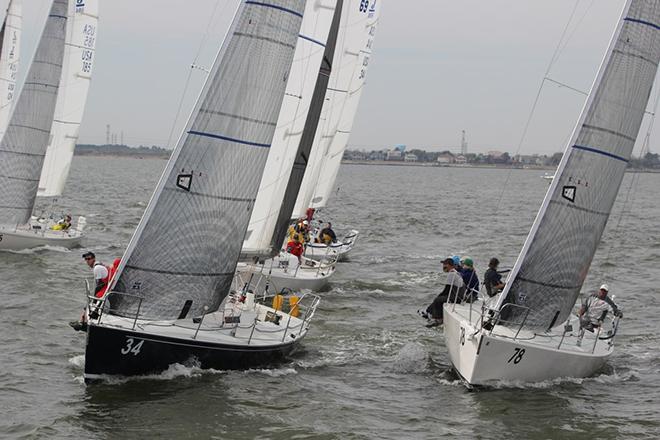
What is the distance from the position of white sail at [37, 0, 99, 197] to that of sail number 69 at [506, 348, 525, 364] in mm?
21746

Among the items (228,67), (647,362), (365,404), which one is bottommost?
(365,404)

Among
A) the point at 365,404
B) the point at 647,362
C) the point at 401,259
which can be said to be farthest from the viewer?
the point at 401,259

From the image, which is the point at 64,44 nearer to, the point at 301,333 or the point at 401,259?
the point at 401,259

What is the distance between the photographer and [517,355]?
14.3 meters

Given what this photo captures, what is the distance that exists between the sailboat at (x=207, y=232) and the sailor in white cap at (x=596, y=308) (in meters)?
5.17

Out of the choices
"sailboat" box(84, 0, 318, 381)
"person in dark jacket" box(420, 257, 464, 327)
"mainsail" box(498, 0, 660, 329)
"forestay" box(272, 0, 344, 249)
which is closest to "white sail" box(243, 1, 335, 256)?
"forestay" box(272, 0, 344, 249)

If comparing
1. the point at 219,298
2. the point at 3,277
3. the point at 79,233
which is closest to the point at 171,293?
the point at 219,298

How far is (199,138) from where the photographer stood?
13969 millimetres

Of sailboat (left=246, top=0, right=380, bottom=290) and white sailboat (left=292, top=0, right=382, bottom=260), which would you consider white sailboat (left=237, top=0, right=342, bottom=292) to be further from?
white sailboat (left=292, top=0, right=382, bottom=260)

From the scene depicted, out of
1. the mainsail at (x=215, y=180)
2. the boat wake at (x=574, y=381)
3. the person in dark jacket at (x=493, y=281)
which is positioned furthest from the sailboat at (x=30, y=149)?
the boat wake at (x=574, y=381)

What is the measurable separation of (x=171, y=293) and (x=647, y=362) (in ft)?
29.0

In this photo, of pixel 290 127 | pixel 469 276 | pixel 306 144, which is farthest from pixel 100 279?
pixel 306 144

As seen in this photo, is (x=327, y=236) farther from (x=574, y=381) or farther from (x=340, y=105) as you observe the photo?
(x=574, y=381)

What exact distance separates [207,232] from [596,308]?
23.3ft
